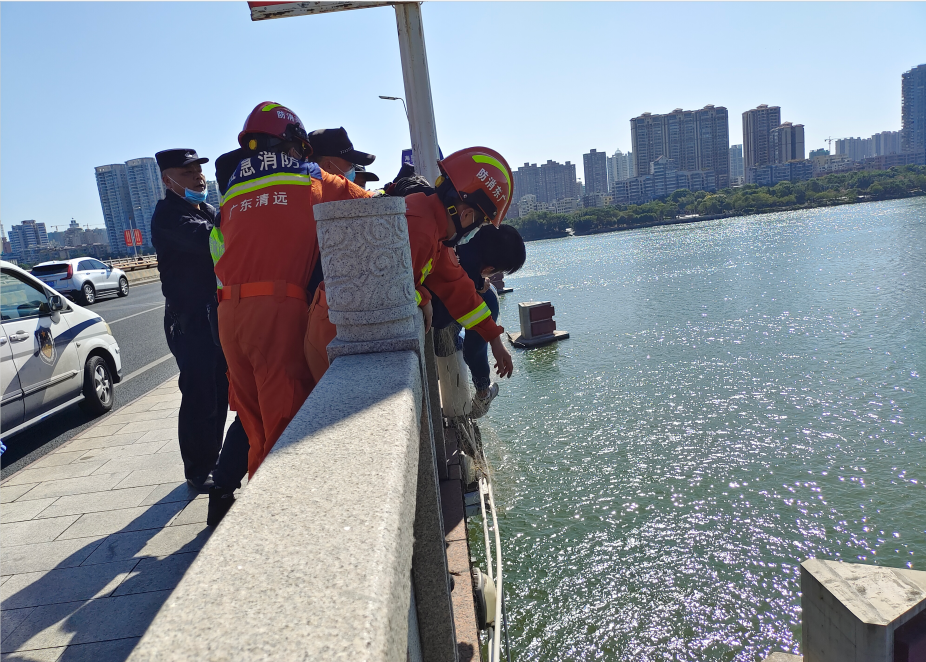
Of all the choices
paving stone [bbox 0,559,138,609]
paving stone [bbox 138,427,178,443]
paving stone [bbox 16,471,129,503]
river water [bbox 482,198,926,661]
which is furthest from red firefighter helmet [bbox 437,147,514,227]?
paving stone [bbox 138,427,178,443]

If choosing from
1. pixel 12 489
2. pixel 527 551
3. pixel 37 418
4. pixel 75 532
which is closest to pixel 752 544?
pixel 527 551

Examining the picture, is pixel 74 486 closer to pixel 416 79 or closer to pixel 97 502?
pixel 97 502

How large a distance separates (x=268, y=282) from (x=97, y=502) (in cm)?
268

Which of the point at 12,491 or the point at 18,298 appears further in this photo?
the point at 18,298

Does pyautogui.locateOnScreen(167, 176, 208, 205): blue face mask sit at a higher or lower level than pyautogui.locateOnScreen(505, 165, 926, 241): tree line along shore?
higher

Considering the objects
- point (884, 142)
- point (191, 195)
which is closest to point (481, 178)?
point (191, 195)

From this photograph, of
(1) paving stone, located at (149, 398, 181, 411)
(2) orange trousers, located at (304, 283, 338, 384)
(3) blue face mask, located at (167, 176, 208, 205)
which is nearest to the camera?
(2) orange trousers, located at (304, 283, 338, 384)

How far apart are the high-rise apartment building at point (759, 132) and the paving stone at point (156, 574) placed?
147075 millimetres

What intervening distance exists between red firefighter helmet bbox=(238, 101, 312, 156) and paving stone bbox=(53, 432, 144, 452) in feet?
12.2

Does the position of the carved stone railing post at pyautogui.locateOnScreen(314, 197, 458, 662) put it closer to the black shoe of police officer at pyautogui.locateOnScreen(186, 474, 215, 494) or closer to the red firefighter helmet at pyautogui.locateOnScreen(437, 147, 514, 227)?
the red firefighter helmet at pyautogui.locateOnScreen(437, 147, 514, 227)

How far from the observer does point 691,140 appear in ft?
436

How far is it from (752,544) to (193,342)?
13.8 ft

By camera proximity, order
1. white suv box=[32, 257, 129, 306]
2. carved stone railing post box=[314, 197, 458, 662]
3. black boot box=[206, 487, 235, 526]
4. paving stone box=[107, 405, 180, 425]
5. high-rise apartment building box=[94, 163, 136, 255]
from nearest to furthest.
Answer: carved stone railing post box=[314, 197, 458, 662], black boot box=[206, 487, 235, 526], paving stone box=[107, 405, 180, 425], white suv box=[32, 257, 129, 306], high-rise apartment building box=[94, 163, 136, 255]

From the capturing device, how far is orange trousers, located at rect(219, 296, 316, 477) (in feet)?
8.07
